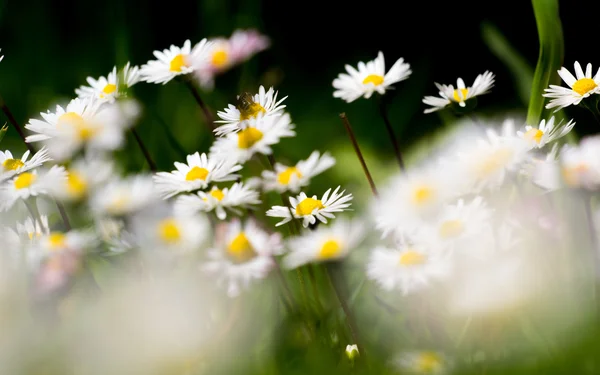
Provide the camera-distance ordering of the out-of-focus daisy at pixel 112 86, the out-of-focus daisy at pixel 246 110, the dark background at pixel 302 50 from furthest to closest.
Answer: the dark background at pixel 302 50, the out-of-focus daisy at pixel 112 86, the out-of-focus daisy at pixel 246 110

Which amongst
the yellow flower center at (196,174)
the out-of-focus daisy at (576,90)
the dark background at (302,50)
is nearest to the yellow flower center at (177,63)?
the yellow flower center at (196,174)

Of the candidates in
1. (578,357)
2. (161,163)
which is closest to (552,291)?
(578,357)

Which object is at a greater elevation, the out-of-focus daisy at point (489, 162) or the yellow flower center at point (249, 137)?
the yellow flower center at point (249, 137)

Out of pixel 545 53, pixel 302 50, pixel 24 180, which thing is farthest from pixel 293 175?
pixel 302 50

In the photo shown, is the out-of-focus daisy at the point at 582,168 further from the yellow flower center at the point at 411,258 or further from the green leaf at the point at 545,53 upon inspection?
the green leaf at the point at 545,53

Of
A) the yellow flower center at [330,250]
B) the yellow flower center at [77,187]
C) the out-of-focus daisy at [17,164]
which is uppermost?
the out-of-focus daisy at [17,164]

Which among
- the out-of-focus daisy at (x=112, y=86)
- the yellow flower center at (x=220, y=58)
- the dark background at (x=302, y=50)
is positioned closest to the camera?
the out-of-focus daisy at (x=112, y=86)

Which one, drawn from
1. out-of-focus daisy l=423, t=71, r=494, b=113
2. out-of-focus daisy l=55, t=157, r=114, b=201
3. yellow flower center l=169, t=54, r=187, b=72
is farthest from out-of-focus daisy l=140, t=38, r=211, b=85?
out-of-focus daisy l=423, t=71, r=494, b=113

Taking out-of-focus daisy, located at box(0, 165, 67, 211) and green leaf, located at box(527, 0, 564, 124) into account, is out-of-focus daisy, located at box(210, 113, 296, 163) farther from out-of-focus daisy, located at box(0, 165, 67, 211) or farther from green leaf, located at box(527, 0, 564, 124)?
green leaf, located at box(527, 0, 564, 124)
